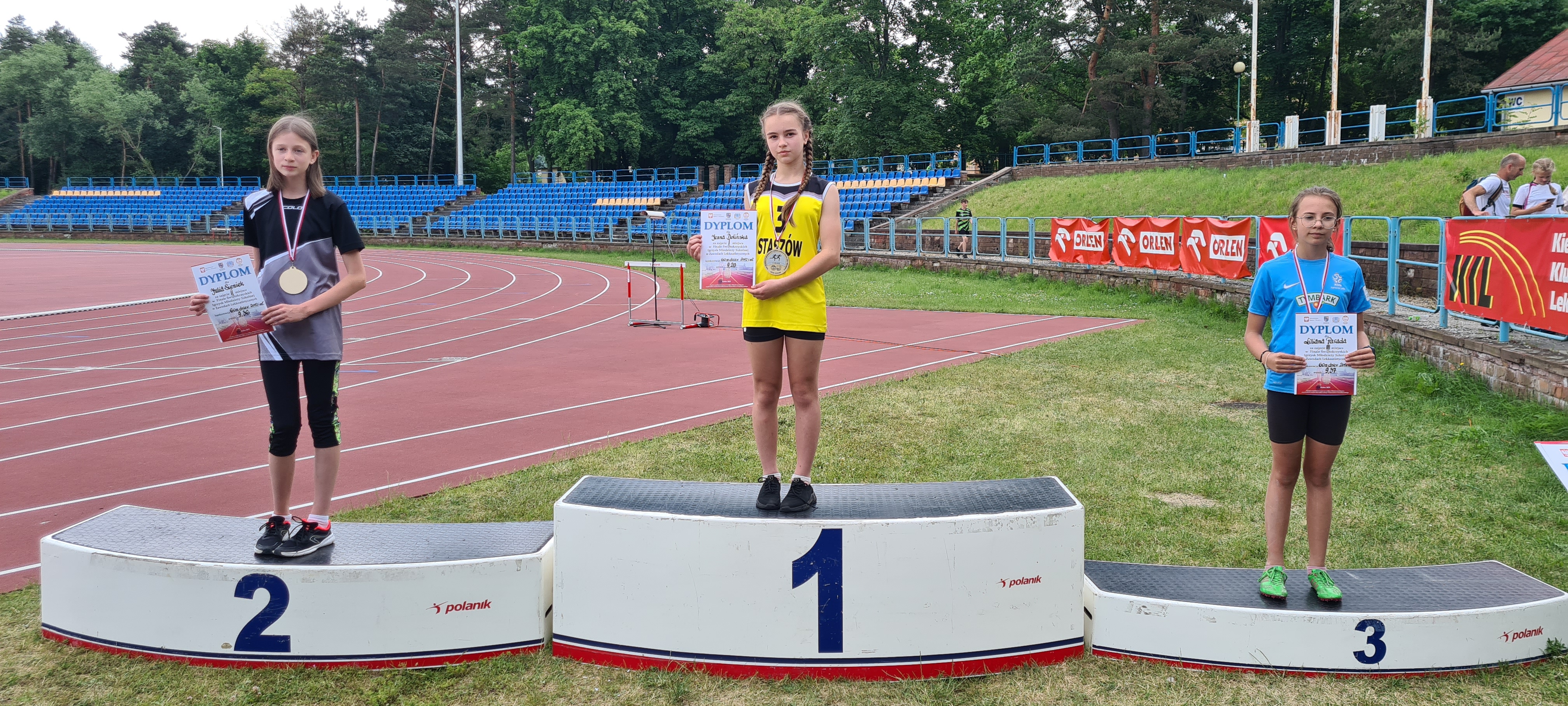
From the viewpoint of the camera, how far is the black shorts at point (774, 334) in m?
3.85

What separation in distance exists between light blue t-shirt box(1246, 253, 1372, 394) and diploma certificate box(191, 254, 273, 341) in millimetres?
3675

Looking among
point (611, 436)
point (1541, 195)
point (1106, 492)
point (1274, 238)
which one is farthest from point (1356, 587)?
point (1274, 238)

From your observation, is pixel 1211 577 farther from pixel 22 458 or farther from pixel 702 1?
pixel 702 1

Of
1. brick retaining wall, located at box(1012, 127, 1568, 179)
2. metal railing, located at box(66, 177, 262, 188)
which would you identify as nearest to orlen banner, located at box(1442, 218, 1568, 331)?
brick retaining wall, located at box(1012, 127, 1568, 179)

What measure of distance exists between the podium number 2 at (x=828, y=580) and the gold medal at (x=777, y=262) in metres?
1.06

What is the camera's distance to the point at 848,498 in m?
3.95

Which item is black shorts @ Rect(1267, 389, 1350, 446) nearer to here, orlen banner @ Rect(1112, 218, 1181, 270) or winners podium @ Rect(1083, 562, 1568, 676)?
winners podium @ Rect(1083, 562, 1568, 676)

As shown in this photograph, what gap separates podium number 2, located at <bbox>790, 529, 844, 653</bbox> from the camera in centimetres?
338

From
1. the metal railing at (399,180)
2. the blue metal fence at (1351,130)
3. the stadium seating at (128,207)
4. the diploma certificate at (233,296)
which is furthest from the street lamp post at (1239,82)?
the stadium seating at (128,207)

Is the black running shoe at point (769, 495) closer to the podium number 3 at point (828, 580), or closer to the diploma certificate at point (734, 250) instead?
the podium number 3 at point (828, 580)

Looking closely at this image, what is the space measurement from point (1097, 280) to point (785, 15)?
38626 millimetres

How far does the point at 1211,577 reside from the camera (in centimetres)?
385

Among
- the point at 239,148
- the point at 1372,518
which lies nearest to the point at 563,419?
the point at 1372,518

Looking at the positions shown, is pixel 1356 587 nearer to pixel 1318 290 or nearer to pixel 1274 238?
pixel 1318 290
